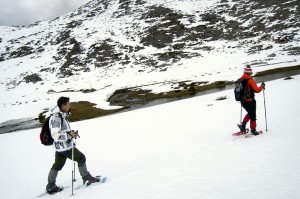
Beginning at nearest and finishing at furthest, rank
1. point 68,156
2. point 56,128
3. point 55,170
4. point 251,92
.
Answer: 1. point 56,128
2. point 68,156
3. point 55,170
4. point 251,92

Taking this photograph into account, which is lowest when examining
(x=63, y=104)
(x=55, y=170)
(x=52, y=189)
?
(x=52, y=189)

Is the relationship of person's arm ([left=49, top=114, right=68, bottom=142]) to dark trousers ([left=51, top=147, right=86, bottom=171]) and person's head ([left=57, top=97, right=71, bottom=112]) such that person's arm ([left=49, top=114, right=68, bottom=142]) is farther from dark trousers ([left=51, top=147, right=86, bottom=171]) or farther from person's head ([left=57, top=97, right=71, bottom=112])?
dark trousers ([left=51, top=147, right=86, bottom=171])

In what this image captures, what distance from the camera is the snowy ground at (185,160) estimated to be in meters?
5.52

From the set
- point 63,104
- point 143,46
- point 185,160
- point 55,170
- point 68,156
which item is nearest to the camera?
point 63,104

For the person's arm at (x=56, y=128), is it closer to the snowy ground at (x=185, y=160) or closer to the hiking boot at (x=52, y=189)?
the snowy ground at (x=185, y=160)

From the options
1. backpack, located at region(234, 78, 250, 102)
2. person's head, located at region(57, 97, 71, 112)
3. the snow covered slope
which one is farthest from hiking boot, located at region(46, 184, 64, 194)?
the snow covered slope

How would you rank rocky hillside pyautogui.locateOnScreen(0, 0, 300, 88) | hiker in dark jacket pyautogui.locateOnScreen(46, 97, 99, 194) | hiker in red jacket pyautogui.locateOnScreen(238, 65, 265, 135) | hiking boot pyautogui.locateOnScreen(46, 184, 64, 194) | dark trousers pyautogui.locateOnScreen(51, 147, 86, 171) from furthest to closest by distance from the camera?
rocky hillside pyautogui.locateOnScreen(0, 0, 300, 88) → hiker in red jacket pyautogui.locateOnScreen(238, 65, 265, 135) → hiking boot pyautogui.locateOnScreen(46, 184, 64, 194) → dark trousers pyautogui.locateOnScreen(51, 147, 86, 171) → hiker in dark jacket pyautogui.locateOnScreen(46, 97, 99, 194)

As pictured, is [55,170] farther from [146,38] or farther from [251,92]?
[146,38]

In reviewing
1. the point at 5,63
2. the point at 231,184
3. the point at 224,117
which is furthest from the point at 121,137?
the point at 5,63

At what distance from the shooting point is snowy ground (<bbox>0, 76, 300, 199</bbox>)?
5516mm

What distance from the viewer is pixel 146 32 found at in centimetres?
12031

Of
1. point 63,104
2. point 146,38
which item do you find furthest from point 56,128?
point 146,38

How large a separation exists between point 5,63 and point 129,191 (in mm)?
135045

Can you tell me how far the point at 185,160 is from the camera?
7801 mm
